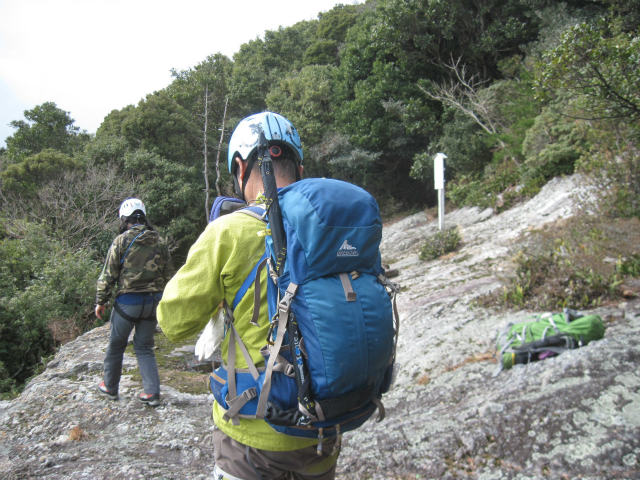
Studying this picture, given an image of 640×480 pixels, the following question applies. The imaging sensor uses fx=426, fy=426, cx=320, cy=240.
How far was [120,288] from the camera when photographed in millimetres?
3885

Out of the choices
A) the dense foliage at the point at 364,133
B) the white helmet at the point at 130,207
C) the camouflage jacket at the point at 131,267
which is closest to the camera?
the camouflage jacket at the point at 131,267

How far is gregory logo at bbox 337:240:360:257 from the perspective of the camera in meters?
1.32

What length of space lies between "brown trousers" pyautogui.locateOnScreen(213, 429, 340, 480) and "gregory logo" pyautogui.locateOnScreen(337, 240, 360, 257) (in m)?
0.70

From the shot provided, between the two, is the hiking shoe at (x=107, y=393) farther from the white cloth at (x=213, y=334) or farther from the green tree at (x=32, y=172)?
the green tree at (x=32, y=172)

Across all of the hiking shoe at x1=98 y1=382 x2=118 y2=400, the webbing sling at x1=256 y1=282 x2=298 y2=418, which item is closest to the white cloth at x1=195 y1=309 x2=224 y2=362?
the webbing sling at x1=256 y1=282 x2=298 y2=418

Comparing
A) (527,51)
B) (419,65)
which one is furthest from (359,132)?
(527,51)

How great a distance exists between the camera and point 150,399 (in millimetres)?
4074

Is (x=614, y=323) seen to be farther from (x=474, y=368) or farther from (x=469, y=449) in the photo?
(x=469, y=449)

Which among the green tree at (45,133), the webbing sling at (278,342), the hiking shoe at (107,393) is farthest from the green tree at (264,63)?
the webbing sling at (278,342)

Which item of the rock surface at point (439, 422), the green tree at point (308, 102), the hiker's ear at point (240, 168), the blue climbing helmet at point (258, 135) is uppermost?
the green tree at point (308, 102)

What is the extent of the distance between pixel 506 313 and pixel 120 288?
446 cm

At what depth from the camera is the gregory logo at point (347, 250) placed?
1.32 metres

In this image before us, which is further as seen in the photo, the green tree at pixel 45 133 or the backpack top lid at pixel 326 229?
the green tree at pixel 45 133

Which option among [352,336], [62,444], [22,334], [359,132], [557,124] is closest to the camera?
[352,336]
